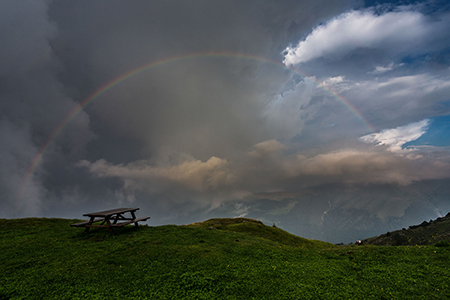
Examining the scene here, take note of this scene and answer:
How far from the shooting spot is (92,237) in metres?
19.5

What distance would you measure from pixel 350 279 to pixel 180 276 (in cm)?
1092

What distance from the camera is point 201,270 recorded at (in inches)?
525

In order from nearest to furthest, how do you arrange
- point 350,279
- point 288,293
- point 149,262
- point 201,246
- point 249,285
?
point 288,293
point 249,285
point 350,279
point 149,262
point 201,246

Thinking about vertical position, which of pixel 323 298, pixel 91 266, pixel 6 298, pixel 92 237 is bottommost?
pixel 323 298

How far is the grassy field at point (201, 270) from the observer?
10.8m

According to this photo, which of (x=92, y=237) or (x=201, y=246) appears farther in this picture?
(x=92, y=237)

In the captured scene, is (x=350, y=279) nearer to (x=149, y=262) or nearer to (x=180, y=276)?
(x=180, y=276)

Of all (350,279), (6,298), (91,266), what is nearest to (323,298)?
(350,279)

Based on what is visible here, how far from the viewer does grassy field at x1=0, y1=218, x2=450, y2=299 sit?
10.8 meters

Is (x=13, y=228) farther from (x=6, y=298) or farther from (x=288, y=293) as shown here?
(x=288, y=293)

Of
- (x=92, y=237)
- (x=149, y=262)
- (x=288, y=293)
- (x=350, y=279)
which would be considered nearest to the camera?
(x=288, y=293)

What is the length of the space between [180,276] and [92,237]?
12.6 meters

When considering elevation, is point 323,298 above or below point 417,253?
below

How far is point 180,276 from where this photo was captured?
12.4 m
